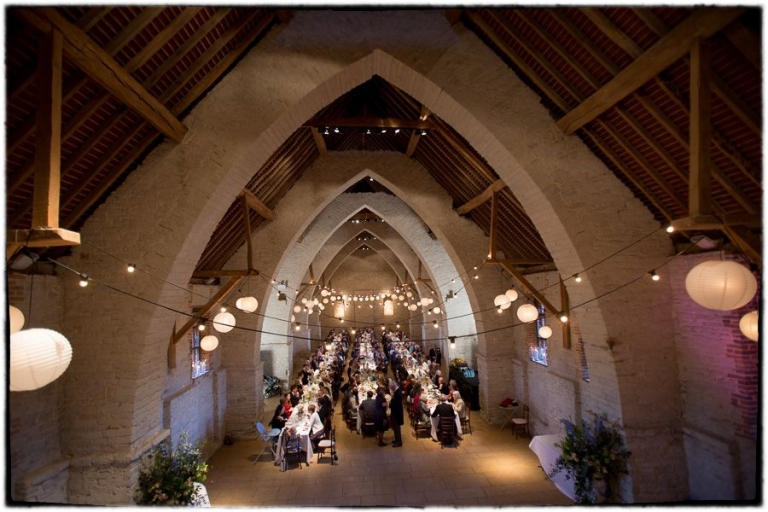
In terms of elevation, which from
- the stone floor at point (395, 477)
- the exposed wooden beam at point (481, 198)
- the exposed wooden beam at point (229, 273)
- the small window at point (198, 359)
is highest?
the exposed wooden beam at point (481, 198)

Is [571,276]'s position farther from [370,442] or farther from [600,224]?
[370,442]

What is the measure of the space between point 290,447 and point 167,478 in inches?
118

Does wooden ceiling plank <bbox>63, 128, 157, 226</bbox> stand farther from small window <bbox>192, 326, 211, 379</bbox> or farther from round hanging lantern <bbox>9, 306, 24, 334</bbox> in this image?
small window <bbox>192, 326, 211, 379</bbox>

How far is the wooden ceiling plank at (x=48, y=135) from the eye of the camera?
3.19 metres

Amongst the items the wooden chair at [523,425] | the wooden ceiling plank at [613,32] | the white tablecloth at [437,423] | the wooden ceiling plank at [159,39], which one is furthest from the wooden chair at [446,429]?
the wooden ceiling plank at [159,39]

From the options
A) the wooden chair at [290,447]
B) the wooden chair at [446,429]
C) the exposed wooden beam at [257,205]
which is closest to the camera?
the wooden chair at [290,447]

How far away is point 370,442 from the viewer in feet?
31.0

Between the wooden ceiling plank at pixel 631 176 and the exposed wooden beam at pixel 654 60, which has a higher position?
the exposed wooden beam at pixel 654 60

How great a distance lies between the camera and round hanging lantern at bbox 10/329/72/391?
261 centimetres

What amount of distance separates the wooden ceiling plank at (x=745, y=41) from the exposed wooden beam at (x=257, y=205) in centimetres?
741

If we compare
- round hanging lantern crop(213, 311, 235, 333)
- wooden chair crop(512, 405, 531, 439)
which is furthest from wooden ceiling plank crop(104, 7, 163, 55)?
wooden chair crop(512, 405, 531, 439)

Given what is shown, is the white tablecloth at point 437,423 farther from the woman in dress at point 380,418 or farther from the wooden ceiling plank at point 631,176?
the wooden ceiling plank at point 631,176

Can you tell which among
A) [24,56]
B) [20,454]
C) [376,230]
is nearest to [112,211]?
[24,56]

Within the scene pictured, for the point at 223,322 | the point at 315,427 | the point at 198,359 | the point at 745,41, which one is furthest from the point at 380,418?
the point at 745,41
